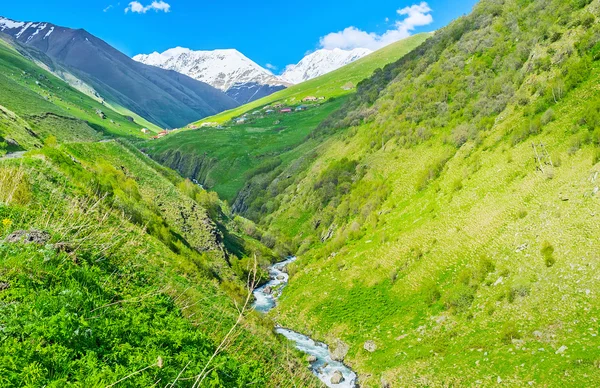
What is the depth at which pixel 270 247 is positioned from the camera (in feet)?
238

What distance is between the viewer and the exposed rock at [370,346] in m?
32.5

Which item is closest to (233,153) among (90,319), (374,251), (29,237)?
(374,251)

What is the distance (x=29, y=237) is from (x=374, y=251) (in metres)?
39.2

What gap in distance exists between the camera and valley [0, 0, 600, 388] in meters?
9.65

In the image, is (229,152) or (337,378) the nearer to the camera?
(337,378)

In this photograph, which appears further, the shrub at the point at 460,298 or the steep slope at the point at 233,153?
the steep slope at the point at 233,153

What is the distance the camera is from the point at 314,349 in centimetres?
3619

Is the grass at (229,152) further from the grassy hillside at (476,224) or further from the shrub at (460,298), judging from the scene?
the shrub at (460,298)

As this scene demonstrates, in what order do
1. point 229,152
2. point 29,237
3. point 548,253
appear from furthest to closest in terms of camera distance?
point 229,152, point 548,253, point 29,237

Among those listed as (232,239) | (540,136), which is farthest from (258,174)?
(540,136)

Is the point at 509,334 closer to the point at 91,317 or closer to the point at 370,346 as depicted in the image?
the point at 370,346

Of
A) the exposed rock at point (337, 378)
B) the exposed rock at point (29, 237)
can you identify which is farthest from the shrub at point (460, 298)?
the exposed rock at point (29, 237)

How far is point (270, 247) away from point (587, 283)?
55.3m

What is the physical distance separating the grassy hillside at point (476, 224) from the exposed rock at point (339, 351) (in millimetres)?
736
